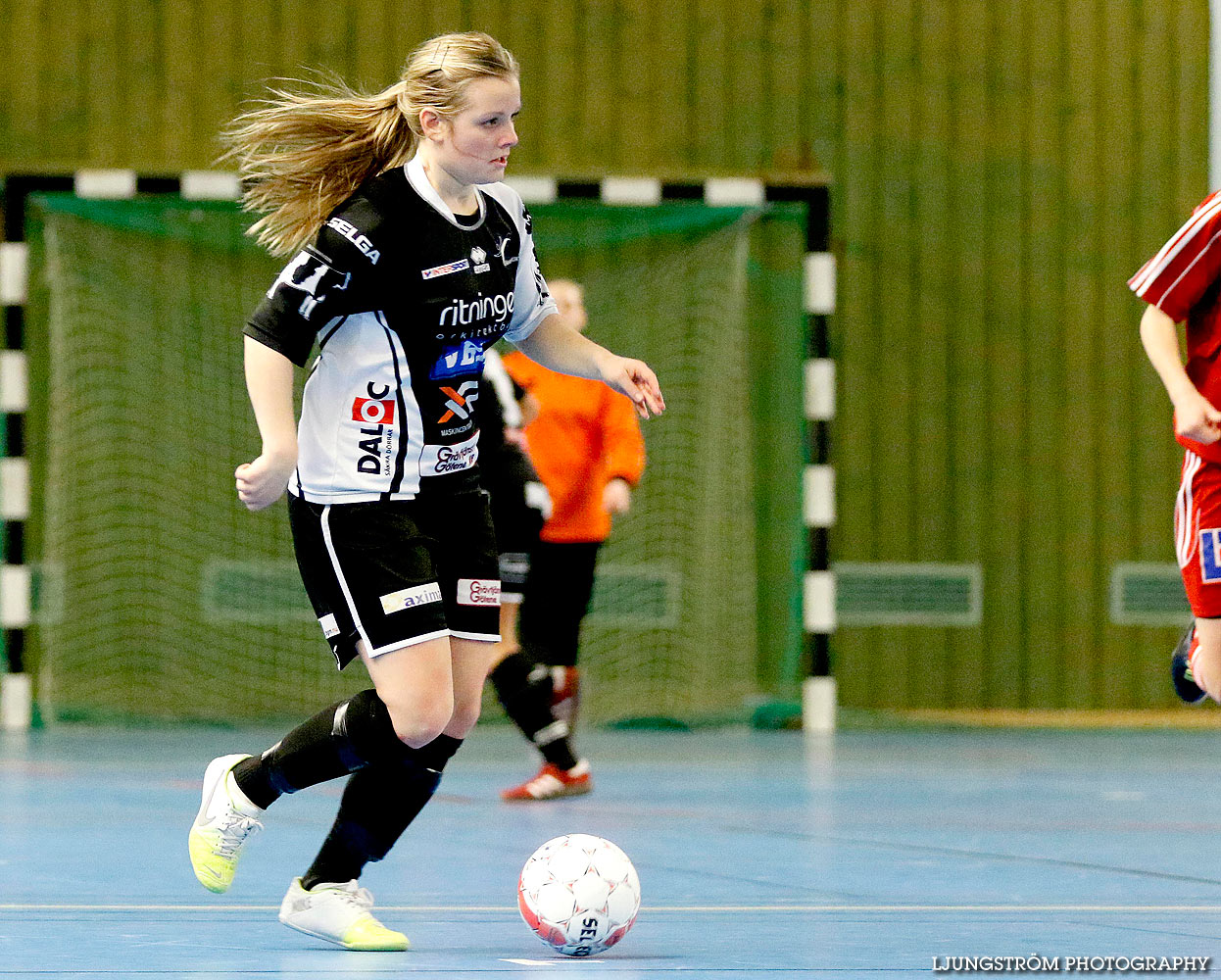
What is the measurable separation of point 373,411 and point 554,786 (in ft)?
10.5

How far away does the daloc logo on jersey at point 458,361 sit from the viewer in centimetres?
343

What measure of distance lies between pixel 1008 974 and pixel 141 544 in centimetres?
795

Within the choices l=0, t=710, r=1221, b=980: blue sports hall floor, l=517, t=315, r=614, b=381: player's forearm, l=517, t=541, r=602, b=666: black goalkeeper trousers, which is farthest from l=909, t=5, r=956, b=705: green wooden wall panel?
l=517, t=315, r=614, b=381: player's forearm

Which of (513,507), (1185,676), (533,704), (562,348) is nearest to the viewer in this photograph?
(562,348)

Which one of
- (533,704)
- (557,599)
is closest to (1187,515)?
(533,704)

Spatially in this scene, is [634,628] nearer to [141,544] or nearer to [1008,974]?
[141,544]

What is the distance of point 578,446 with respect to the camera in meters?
7.36

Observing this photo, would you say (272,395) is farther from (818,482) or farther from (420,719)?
(818,482)

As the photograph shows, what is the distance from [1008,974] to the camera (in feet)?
9.87

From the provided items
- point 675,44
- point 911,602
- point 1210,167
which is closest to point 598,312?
point 675,44

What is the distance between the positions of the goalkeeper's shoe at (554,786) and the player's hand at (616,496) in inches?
43.9

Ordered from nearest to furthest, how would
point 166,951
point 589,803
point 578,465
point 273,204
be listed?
point 166,951
point 273,204
point 589,803
point 578,465

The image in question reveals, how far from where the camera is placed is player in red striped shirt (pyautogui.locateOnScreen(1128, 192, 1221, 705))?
13.4 feet

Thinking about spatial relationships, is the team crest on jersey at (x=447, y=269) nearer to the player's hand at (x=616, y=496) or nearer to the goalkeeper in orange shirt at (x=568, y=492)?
the goalkeeper in orange shirt at (x=568, y=492)
